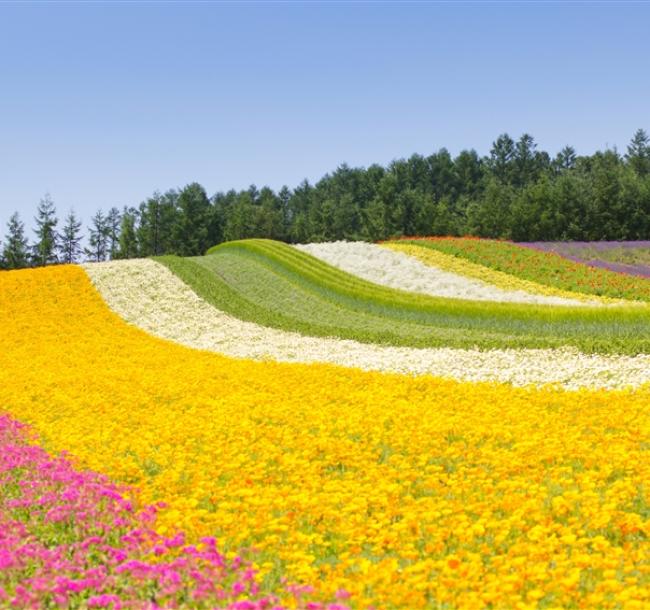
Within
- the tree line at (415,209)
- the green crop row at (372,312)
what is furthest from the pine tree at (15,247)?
the green crop row at (372,312)

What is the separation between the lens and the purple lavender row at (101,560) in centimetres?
628

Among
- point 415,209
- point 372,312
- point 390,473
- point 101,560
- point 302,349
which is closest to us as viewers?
point 101,560

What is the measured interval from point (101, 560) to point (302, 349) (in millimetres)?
18938

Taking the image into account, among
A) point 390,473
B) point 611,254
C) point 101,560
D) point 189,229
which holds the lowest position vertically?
point 101,560

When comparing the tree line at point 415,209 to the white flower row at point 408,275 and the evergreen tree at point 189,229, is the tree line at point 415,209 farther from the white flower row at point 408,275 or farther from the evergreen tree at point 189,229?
the white flower row at point 408,275

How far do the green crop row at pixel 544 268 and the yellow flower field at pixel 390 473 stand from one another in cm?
2519

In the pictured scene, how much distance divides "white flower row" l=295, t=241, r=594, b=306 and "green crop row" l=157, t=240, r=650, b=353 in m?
2.27

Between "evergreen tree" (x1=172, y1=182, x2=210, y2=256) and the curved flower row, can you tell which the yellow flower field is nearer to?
the curved flower row

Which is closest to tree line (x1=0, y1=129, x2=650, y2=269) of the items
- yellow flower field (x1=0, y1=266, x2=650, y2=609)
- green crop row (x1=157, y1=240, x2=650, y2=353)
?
green crop row (x1=157, y1=240, x2=650, y2=353)

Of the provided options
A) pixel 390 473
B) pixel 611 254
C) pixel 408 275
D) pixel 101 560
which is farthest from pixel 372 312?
pixel 101 560

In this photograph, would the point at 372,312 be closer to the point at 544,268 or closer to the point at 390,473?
the point at 544,268

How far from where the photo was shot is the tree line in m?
81.6

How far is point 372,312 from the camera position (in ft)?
115

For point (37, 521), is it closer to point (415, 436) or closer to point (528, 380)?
point (415, 436)
